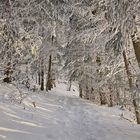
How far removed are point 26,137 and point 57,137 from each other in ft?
3.45

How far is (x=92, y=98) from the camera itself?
1455 inches

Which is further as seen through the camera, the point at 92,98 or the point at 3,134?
the point at 92,98

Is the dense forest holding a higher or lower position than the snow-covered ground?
higher

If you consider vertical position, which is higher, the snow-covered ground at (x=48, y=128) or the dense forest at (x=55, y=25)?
the dense forest at (x=55, y=25)

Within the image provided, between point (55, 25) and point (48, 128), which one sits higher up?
point (55, 25)

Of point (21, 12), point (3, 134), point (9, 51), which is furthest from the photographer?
point (21, 12)

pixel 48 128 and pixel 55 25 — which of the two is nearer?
pixel 48 128

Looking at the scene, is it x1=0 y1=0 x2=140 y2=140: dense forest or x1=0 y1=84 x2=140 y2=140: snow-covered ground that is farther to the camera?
x1=0 y1=0 x2=140 y2=140: dense forest

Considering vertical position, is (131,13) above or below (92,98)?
above

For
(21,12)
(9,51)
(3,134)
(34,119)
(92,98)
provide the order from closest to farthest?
(3,134) → (9,51) → (21,12) → (34,119) → (92,98)

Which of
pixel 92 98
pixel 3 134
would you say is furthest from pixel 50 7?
pixel 92 98

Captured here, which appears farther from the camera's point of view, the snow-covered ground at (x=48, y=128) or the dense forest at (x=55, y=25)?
the dense forest at (x=55, y=25)

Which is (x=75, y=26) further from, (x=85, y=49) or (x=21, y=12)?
(x=21, y=12)

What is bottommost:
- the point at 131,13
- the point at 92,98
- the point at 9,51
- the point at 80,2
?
the point at 92,98
